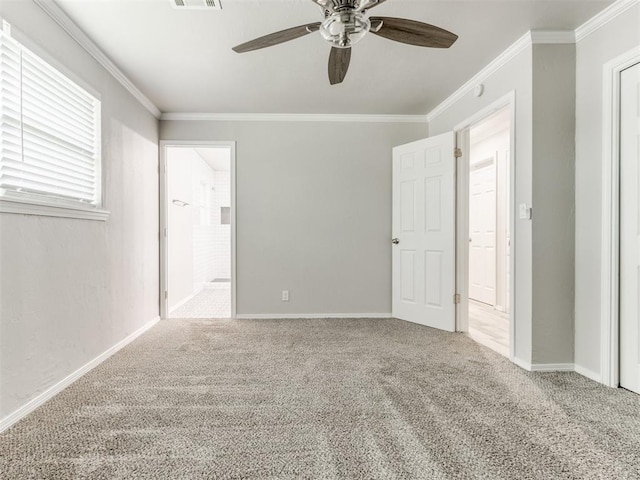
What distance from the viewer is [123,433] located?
1639mm

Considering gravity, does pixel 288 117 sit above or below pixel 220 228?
above

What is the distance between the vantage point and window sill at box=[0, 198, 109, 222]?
5.59ft

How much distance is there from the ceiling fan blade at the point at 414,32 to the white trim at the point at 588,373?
229cm

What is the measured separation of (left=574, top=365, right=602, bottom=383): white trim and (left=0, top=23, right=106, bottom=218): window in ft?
11.9

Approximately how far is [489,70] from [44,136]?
3.27m

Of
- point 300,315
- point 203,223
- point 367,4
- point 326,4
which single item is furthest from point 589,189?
point 203,223

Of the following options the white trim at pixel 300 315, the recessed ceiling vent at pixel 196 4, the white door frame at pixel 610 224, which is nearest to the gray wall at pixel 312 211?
the white trim at pixel 300 315

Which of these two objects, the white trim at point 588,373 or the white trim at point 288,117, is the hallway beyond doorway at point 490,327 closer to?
the white trim at point 588,373

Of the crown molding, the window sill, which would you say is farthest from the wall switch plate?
the crown molding

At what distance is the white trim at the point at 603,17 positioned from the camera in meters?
2.00

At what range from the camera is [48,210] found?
6.48 ft

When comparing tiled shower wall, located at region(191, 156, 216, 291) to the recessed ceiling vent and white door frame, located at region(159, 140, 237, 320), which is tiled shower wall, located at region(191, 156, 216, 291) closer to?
white door frame, located at region(159, 140, 237, 320)

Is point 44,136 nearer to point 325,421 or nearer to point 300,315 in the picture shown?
point 325,421

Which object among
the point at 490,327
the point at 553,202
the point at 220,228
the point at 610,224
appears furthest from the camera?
the point at 220,228
